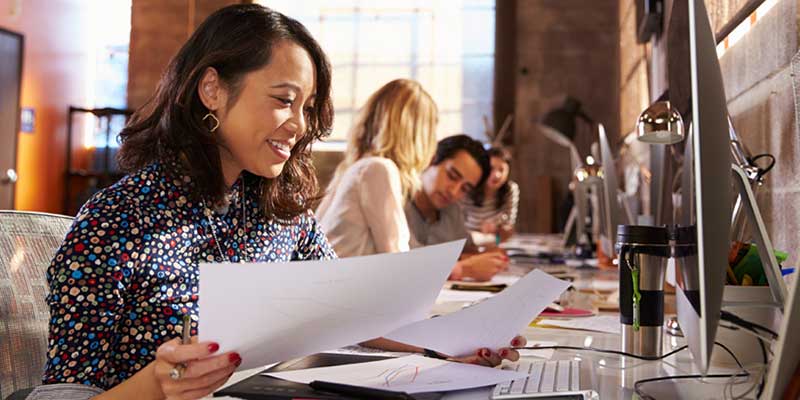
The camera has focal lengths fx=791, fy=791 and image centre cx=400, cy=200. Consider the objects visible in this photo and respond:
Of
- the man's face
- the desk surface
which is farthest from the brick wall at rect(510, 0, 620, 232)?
the desk surface

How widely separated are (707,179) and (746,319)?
1.41 feet

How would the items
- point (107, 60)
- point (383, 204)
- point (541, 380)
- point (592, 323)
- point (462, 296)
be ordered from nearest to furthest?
point (541, 380)
point (592, 323)
point (462, 296)
point (383, 204)
point (107, 60)

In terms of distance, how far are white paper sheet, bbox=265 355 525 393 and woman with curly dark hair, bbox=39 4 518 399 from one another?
74 mm

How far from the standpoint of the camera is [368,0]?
8594 millimetres

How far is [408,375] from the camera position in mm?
1011

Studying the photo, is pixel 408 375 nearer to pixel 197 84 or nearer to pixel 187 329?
pixel 187 329

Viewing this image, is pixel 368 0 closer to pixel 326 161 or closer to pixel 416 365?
pixel 326 161

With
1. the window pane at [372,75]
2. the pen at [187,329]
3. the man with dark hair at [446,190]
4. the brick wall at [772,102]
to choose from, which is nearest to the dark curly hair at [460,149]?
the man with dark hair at [446,190]

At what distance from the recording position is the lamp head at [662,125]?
4.50 ft

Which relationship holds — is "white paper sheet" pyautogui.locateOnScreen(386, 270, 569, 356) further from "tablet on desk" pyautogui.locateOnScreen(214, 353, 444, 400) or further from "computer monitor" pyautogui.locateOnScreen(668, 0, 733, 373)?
"computer monitor" pyautogui.locateOnScreen(668, 0, 733, 373)

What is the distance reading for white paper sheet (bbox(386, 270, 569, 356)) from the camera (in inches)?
41.9

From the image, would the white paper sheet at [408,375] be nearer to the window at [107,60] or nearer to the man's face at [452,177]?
the man's face at [452,177]

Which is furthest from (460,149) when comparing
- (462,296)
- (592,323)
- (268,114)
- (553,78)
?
(553,78)

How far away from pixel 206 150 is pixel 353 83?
7366mm
